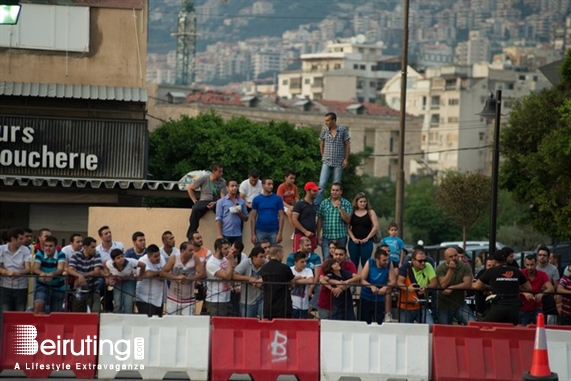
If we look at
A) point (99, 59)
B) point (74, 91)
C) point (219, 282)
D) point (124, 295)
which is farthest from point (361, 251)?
point (99, 59)

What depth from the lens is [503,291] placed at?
707 inches

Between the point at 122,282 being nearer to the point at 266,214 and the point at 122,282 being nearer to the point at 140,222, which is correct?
the point at 266,214

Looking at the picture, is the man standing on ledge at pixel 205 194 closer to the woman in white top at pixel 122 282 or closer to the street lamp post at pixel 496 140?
the woman in white top at pixel 122 282

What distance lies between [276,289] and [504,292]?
297 cm

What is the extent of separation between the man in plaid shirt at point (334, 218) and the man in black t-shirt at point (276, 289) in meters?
3.27

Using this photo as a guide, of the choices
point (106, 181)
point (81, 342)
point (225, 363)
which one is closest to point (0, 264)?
point (81, 342)

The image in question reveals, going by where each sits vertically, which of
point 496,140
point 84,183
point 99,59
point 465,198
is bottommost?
point 465,198

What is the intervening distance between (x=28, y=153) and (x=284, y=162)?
42.8 meters

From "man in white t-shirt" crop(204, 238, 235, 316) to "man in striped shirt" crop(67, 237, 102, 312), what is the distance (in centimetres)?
147

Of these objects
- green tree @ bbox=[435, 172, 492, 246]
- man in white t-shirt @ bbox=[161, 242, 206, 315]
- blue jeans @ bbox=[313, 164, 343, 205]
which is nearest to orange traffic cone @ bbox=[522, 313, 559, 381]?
man in white t-shirt @ bbox=[161, 242, 206, 315]

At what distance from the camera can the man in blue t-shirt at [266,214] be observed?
21.3 metres

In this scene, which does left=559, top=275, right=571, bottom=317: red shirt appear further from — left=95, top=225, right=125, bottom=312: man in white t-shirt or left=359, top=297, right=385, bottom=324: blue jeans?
left=95, top=225, right=125, bottom=312: man in white t-shirt

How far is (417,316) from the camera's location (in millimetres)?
18625

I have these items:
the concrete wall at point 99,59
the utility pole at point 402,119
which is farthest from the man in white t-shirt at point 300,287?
the utility pole at point 402,119
